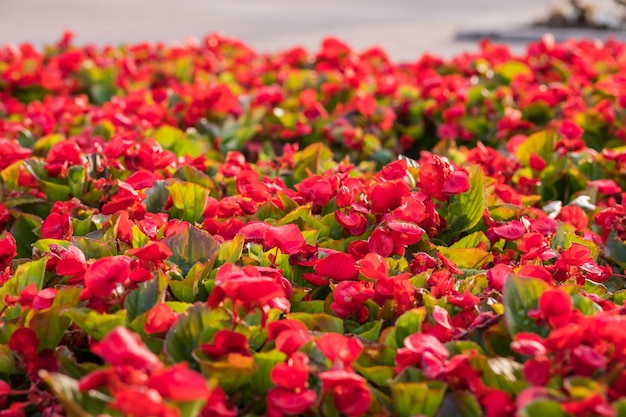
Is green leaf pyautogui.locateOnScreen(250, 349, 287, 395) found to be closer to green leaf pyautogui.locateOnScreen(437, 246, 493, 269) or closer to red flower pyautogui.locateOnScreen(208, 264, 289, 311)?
red flower pyautogui.locateOnScreen(208, 264, 289, 311)

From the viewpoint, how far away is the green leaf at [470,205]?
2.62 meters

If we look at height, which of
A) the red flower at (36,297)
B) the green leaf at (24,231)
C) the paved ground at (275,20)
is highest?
the red flower at (36,297)

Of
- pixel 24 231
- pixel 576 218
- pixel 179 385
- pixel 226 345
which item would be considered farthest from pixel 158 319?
pixel 576 218

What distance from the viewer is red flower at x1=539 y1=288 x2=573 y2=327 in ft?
5.73

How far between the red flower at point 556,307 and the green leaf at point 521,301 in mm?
81

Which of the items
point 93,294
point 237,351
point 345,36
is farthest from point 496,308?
point 345,36

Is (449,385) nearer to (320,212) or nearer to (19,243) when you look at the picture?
(320,212)

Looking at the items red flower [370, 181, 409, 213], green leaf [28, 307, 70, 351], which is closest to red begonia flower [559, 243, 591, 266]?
red flower [370, 181, 409, 213]

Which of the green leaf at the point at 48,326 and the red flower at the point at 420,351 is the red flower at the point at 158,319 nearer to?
the green leaf at the point at 48,326

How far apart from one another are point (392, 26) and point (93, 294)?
1623cm

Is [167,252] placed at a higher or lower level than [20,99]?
higher

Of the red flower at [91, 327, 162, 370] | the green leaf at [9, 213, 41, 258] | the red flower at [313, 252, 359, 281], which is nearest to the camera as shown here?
the red flower at [91, 327, 162, 370]

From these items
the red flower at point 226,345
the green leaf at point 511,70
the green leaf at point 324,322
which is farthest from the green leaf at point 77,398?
the green leaf at point 511,70

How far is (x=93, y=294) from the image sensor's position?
188 cm
